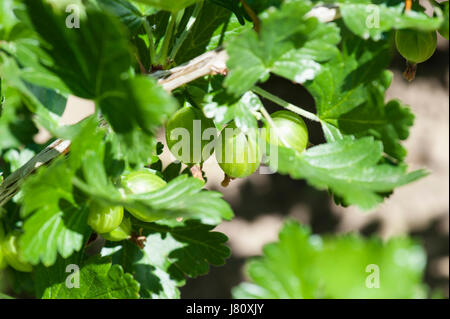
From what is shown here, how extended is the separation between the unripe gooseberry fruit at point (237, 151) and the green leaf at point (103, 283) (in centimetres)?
19

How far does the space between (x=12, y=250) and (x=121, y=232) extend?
0.50ft

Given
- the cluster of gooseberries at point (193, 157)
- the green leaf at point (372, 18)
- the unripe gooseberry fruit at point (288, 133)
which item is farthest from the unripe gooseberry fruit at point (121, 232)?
the green leaf at point (372, 18)

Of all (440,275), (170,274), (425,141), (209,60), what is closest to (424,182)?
(425,141)

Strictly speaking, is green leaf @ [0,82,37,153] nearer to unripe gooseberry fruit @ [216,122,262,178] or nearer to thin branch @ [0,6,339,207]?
thin branch @ [0,6,339,207]

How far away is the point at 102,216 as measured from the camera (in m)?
0.55

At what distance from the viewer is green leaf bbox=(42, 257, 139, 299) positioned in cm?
62

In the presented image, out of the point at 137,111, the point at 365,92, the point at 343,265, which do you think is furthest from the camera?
the point at 365,92

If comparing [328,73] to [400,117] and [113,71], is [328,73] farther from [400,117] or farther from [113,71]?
[113,71]

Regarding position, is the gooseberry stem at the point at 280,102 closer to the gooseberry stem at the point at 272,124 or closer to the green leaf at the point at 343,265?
the gooseberry stem at the point at 272,124

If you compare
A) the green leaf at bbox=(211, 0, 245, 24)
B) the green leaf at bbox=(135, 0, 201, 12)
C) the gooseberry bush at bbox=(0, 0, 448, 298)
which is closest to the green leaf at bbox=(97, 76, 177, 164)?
the gooseberry bush at bbox=(0, 0, 448, 298)

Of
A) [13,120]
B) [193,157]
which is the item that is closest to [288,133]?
[193,157]

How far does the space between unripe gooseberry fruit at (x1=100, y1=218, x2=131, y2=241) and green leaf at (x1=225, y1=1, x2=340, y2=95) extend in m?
0.25

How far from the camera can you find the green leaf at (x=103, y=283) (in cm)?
62

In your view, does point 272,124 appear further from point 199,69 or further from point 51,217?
point 51,217
